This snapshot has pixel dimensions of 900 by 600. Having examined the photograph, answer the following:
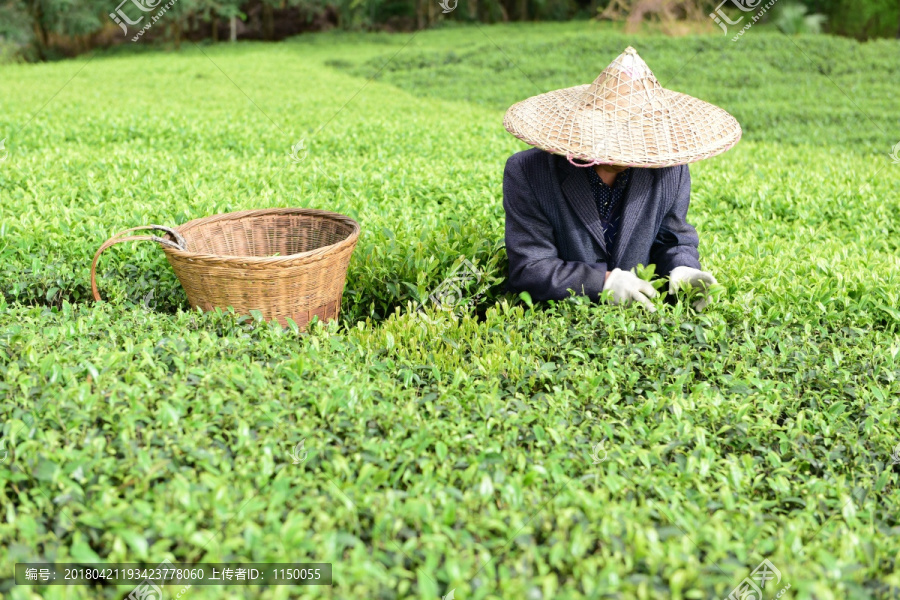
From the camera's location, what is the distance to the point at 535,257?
10.6 feet

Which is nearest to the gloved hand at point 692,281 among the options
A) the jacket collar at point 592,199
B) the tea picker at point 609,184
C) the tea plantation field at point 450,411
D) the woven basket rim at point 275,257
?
the tea picker at point 609,184

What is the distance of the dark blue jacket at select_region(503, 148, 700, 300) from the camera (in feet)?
10.4

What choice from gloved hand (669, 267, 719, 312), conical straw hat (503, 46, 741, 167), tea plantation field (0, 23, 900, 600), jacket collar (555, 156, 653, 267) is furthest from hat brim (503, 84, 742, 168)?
tea plantation field (0, 23, 900, 600)

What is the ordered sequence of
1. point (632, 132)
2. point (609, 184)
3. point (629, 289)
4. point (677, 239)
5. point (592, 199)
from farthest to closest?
point (677, 239) → point (609, 184) → point (592, 199) → point (629, 289) → point (632, 132)

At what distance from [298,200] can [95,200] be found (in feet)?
4.14

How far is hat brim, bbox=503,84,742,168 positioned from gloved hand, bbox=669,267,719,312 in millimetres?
506

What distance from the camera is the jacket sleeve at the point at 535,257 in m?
3.14

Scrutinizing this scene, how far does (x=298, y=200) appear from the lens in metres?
4.69

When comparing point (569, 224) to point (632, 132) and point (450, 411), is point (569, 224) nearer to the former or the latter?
point (632, 132)

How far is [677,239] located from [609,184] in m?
0.45

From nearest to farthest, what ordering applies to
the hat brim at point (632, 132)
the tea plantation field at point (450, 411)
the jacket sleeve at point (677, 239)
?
the tea plantation field at point (450, 411) < the hat brim at point (632, 132) < the jacket sleeve at point (677, 239)

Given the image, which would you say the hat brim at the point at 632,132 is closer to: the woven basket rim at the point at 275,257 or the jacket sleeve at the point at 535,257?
the jacket sleeve at the point at 535,257

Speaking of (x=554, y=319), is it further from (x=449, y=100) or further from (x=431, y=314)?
(x=449, y=100)

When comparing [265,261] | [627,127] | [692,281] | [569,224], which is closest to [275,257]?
[265,261]
